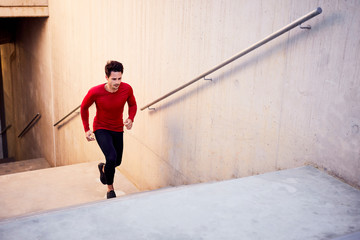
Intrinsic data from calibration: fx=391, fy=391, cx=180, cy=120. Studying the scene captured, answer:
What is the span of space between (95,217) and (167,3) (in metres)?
2.99

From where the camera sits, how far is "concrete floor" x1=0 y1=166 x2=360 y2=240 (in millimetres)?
1907

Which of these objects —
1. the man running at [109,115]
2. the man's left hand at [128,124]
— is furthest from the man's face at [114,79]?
the man's left hand at [128,124]

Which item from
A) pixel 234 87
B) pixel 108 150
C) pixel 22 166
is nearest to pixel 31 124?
pixel 22 166

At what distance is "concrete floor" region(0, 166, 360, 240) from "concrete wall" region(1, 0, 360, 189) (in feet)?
1.05

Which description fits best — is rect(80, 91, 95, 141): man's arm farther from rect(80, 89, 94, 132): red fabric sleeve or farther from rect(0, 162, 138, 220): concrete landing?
rect(0, 162, 138, 220): concrete landing

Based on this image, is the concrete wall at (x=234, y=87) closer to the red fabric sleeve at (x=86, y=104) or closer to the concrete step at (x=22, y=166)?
the red fabric sleeve at (x=86, y=104)

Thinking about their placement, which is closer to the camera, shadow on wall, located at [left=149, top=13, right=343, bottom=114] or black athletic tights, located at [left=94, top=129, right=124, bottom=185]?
shadow on wall, located at [left=149, top=13, right=343, bottom=114]

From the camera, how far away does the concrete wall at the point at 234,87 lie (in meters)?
2.49

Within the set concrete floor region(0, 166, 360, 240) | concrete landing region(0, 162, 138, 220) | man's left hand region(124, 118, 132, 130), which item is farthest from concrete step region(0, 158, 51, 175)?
concrete floor region(0, 166, 360, 240)

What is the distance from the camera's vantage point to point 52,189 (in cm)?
536

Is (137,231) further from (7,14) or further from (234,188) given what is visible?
(7,14)

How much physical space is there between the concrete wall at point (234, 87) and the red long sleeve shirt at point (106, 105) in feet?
2.02

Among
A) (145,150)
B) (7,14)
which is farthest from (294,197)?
(7,14)

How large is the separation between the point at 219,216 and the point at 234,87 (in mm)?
1591
